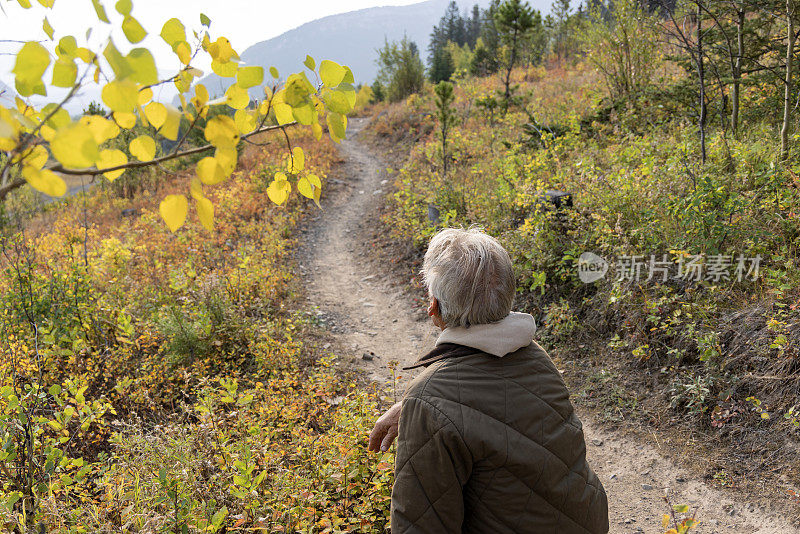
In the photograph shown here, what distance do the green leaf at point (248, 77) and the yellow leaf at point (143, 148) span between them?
0.20 m

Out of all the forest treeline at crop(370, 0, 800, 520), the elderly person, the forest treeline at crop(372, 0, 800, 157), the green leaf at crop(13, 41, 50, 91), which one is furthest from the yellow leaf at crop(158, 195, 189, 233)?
the forest treeline at crop(372, 0, 800, 157)

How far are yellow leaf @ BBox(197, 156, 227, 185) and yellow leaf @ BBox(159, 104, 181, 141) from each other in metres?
0.06

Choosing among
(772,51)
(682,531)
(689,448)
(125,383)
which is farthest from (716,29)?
(125,383)

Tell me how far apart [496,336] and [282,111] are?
100 centimetres

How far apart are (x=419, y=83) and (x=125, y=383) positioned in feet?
77.2

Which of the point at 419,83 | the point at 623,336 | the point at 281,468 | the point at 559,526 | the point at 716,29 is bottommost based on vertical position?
the point at 623,336

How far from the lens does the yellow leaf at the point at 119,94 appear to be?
25.1 inches

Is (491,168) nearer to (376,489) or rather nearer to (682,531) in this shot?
(376,489)

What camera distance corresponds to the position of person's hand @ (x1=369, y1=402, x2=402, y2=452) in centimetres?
Result: 192

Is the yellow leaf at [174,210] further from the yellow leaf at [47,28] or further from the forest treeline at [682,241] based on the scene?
the forest treeline at [682,241]

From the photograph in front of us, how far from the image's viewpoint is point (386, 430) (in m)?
2.00

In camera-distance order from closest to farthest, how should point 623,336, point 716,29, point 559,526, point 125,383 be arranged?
1. point 559,526
2. point 125,383
3. point 623,336
4. point 716,29

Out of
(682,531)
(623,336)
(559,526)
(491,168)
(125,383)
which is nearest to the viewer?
(682,531)

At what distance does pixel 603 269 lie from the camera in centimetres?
483
